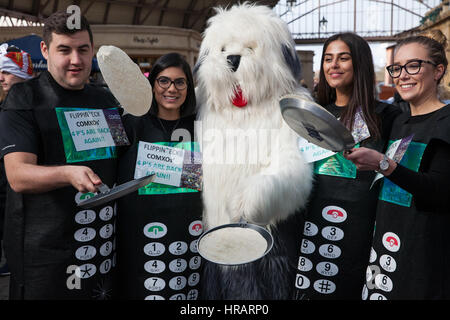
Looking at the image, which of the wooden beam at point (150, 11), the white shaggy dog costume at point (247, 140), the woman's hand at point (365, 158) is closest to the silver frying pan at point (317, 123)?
the woman's hand at point (365, 158)

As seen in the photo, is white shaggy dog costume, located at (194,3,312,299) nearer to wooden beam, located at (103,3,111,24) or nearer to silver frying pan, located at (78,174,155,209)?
silver frying pan, located at (78,174,155,209)

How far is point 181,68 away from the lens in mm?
1963

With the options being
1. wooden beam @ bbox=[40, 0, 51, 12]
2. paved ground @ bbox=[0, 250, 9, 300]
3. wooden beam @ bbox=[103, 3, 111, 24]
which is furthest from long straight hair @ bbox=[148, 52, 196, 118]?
wooden beam @ bbox=[103, 3, 111, 24]

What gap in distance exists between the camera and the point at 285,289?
6.51ft

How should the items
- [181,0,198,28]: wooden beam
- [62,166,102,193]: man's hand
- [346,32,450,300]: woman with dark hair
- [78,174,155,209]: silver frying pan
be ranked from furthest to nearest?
[181,0,198,28]: wooden beam
[346,32,450,300]: woman with dark hair
[62,166,102,193]: man's hand
[78,174,155,209]: silver frying pan

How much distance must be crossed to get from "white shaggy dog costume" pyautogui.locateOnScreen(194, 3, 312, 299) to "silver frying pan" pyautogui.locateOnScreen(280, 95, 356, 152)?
18.9 inches

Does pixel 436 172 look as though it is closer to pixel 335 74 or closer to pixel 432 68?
pixel 432 68

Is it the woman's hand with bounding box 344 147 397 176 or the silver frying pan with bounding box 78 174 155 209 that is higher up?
the woman's hand with bounding box 344 147 397 176

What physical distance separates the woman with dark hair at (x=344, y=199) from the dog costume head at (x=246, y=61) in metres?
0.25

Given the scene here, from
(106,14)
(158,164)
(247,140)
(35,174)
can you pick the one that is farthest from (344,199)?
(106,14)

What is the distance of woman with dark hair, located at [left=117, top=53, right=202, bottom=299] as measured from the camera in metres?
1.92

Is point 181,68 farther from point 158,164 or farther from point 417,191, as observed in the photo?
point 417,191

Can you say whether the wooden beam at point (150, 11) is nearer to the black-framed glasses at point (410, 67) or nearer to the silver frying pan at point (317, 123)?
the black-framed glasses at point (410, 67)

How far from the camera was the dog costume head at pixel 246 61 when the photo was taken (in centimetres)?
193
